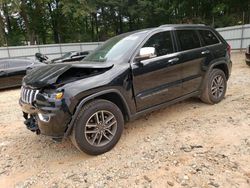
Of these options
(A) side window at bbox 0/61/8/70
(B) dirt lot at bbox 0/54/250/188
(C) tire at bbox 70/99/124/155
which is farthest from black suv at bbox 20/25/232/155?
(A) side window at bbox 0/61/8/70

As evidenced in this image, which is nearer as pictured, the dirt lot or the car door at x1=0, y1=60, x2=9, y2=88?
the dirt lot

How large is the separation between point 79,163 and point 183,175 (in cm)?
142

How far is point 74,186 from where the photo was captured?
2730 millimetres

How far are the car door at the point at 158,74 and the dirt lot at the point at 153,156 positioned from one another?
573 millimetres

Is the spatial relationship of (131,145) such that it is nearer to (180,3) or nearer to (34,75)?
(34,75)

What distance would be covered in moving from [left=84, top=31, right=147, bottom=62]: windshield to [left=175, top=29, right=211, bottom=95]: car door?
0.86 meters

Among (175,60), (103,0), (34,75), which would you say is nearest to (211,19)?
(103,0)

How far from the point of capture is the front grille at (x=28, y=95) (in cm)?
319

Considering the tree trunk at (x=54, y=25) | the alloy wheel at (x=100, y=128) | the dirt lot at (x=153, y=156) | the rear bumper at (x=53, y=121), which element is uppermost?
the tree trunk at (x=54, y=25)

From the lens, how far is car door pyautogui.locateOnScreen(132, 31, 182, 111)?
12.0ft

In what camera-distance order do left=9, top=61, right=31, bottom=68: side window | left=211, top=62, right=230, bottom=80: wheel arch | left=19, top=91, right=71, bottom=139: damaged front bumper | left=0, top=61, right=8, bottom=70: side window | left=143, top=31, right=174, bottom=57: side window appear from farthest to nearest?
left=9, top=61, right=31, bottom=68: side window, left=0, top=61, right=8, bottom=70: side window, left=211, top=62, right=230, bottom=80: wheel arch, left=143, top=31, right=174, bottom=57: side window, left=19, top=91, right=71, bottom=139: damaged front bumper

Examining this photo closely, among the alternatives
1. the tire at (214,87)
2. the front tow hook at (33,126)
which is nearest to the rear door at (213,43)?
the tire at (214,87)

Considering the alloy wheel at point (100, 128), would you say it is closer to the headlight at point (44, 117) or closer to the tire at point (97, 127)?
the tire at point (97, 127)

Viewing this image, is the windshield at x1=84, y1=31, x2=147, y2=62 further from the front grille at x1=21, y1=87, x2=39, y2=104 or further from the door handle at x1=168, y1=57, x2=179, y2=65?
the front grille at x1=21, y1=87, x2=39, y2=104
